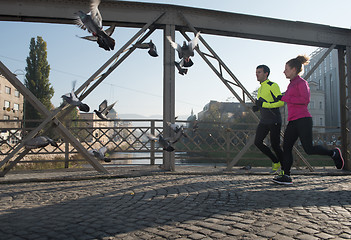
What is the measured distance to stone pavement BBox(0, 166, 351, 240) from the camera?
2367 millimetres

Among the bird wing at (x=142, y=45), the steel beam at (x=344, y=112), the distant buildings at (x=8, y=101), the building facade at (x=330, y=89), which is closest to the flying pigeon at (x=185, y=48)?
the bird wing at (x=142, y=45)

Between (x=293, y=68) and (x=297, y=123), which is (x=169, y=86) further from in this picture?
(x=297, y=123)

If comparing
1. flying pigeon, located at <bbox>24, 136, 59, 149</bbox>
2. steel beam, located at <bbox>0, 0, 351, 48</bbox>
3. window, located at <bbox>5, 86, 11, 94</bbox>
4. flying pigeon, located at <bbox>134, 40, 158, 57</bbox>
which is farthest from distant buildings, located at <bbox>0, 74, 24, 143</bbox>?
flying pigeon, located at <bbox>134, 40, 158, 57</bbox>

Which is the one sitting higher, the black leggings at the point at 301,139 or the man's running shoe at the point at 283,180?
the black leggings at the point at 301,139

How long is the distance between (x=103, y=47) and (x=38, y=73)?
4053cm

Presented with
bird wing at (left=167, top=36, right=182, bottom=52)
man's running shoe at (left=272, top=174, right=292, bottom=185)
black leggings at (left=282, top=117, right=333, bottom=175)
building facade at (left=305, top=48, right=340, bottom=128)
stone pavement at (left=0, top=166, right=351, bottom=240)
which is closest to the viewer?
stone pavement at (left=0, top=166, right=351, bottom=240)

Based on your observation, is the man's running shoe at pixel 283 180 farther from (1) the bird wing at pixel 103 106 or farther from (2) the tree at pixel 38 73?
(2) the tree at pixel 38 73

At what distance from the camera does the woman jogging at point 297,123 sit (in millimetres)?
4680

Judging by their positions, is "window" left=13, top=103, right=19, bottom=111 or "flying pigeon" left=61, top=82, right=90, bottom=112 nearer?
"flying pigeon" left=61, top=82, right=90, bottom=112

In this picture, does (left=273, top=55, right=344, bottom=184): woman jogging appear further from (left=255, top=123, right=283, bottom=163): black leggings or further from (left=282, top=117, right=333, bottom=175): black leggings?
(left=255, top=123, right=283, bottom=163): black leggings

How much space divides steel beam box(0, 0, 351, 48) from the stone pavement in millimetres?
3718

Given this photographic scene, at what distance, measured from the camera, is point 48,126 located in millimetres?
5816

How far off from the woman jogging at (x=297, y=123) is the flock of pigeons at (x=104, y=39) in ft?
6.82

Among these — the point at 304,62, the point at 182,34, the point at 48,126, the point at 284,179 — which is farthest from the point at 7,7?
the point at 284,179
